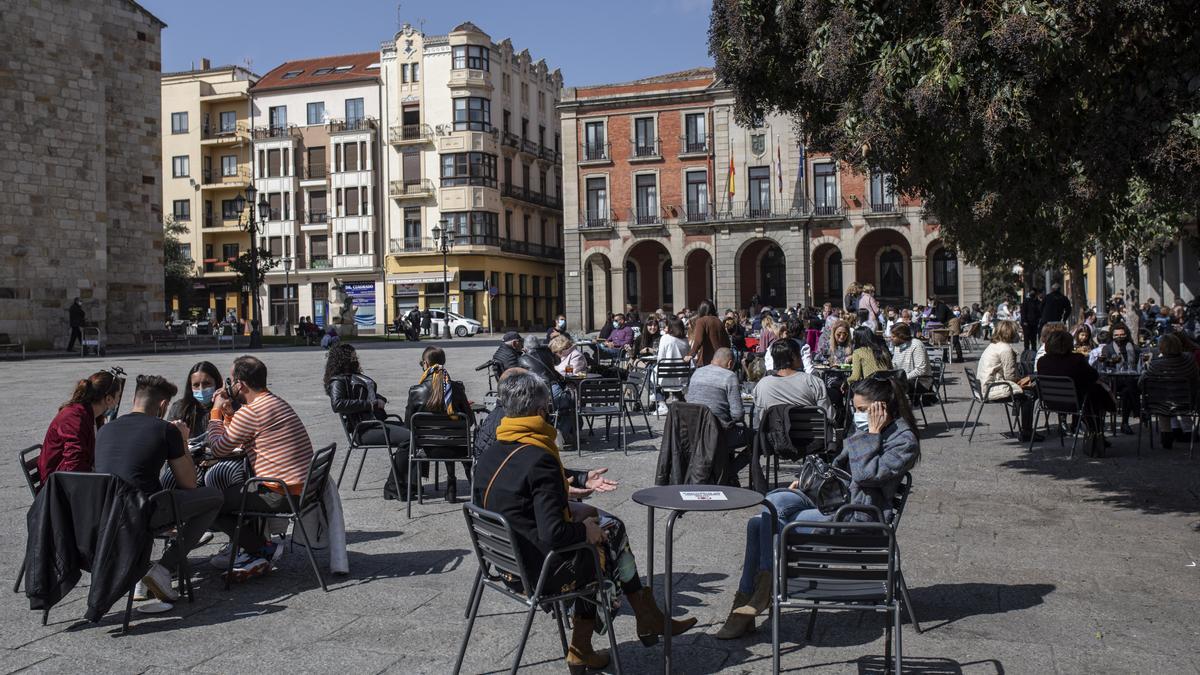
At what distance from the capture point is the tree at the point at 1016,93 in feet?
21.4

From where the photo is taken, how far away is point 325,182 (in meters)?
59.3

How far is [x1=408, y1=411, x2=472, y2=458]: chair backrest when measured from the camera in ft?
26.6

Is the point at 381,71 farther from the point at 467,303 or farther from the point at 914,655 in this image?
the point at 914,655

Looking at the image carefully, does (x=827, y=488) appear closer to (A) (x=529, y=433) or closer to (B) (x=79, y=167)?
(A) (x=529, y=433)

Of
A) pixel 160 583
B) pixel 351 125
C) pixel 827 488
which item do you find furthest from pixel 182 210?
pixel 827 488

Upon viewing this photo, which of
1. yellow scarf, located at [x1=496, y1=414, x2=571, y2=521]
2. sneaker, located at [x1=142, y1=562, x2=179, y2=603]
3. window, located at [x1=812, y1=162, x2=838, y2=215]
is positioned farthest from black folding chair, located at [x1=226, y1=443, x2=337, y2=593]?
window, located at [x1=812, y1=162, x2=838, y2=215]

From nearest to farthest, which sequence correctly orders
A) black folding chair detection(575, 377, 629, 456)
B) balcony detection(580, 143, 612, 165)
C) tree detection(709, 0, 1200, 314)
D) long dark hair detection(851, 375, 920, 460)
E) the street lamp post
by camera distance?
long dark hair detection(851, 375, 920, 460) < tree detection(709, 0, 1200, 314) < black folding chair detection(575, 377, 629, 456) < the street lamp post < balcony detection(580, 143, 612, 165)

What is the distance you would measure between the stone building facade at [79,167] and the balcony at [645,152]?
77.3 ft

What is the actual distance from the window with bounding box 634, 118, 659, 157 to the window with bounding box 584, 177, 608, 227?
2433 millimetres

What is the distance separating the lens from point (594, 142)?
171ft

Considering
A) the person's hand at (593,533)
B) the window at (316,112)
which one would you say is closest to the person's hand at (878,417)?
the person's hand at (593,533)

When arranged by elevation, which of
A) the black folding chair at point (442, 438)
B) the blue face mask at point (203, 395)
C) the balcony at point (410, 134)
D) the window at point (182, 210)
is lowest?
the black folding chair at point (442, 438)

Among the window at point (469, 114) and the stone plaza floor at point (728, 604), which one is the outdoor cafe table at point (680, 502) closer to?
the stone plaza floor at point (728, 604)

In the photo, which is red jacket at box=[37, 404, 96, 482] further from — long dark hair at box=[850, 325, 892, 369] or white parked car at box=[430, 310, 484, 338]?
white parked car at box=[430, 310, 484, 338]
